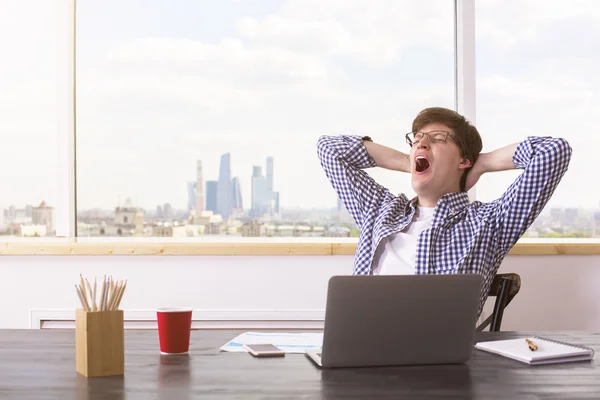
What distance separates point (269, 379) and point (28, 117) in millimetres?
2313

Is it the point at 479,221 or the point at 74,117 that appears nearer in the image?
the point at 479,221

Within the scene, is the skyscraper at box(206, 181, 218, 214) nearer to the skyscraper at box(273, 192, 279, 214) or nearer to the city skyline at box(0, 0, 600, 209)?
the city skyline at box(0, 0, 600, 209)

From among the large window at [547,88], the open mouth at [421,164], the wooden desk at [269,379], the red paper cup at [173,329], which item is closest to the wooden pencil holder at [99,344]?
the wooden desk at [269,379]

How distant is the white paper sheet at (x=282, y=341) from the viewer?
1528mm

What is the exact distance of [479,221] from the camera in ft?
7.48

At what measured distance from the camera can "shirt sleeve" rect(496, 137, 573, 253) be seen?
2252 millimetres

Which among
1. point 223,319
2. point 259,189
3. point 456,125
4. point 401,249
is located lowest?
point 223,319

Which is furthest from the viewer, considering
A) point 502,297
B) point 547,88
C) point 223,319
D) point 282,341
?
point 547,88

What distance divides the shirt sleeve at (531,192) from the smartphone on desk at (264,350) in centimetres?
106

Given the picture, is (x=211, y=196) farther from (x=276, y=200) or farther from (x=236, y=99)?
(x=236, y=99)

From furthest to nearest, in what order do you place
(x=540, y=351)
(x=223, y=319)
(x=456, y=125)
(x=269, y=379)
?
(x=223, y=319) → (x=456, y=125) → (x=540, y=351) → (x=269, y=379)

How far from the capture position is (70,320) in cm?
287

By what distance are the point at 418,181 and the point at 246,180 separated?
1049 mm

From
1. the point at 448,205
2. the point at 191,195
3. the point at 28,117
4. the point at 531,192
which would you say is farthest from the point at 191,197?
the point at 531,192
